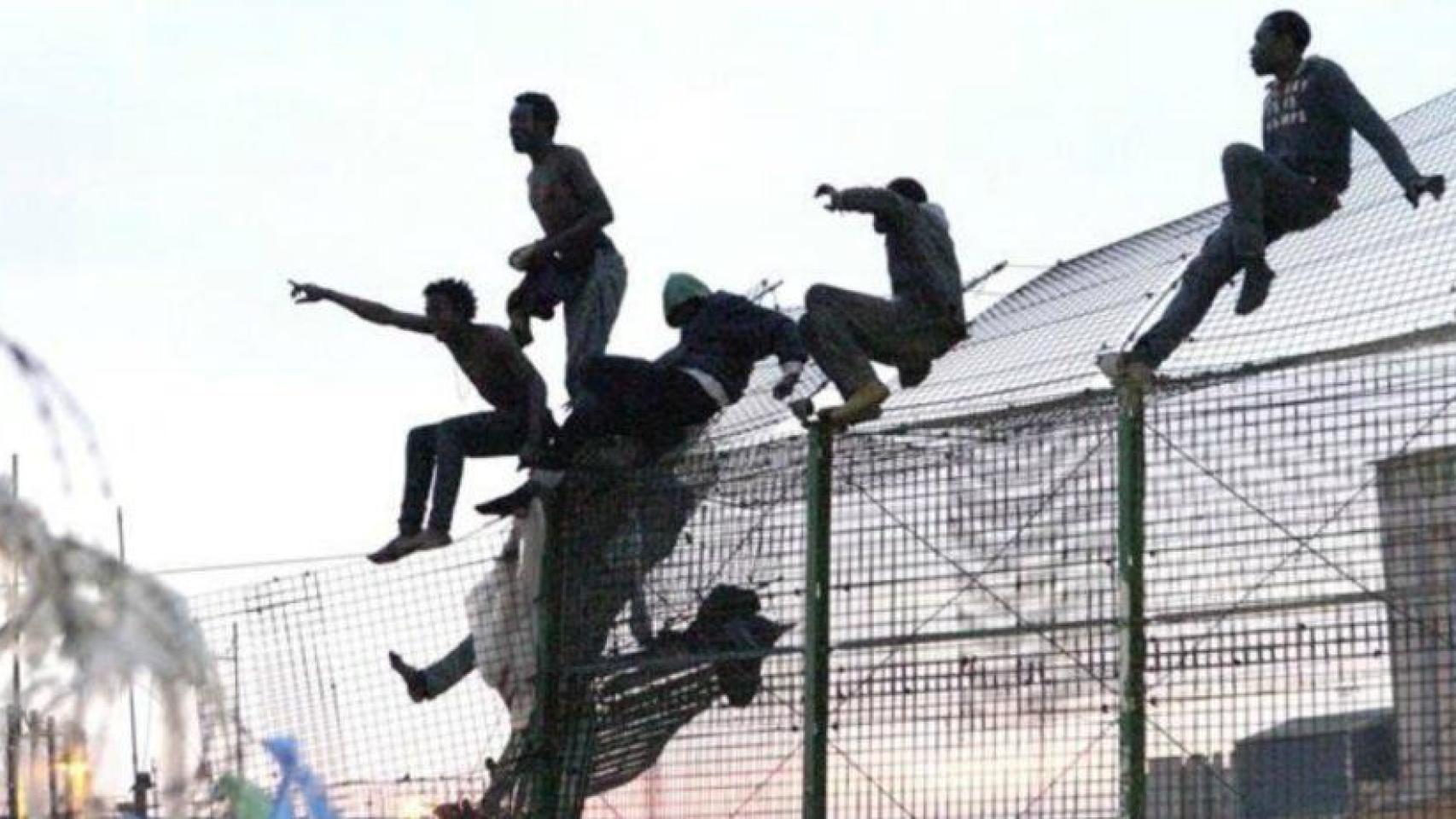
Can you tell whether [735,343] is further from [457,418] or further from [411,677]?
[411,677]

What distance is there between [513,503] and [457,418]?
0.48 metres

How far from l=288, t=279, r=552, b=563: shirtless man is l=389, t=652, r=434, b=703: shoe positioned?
1.11ft

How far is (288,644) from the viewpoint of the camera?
1100 cm

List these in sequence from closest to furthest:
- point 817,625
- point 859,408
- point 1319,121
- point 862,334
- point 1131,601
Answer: point 1131,601, point 817,625, point 859,408, point 1319,121, point 862,334

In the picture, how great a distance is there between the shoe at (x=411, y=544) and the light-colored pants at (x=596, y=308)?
38.8 inches

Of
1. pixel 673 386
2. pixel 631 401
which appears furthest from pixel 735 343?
pixel 631 401

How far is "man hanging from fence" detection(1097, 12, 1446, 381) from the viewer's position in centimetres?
962

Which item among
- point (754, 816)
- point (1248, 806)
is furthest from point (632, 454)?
point (1248, 806)

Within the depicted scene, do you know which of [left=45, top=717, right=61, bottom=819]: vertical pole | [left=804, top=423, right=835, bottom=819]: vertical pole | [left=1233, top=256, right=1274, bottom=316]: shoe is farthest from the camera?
[left=45, top=717, right=61, bottom=819]: vertical pole

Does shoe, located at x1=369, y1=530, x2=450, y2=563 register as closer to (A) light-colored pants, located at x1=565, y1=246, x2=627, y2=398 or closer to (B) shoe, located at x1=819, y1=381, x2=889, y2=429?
(A) light-colored pants, located at x1=565, y1=246, x2=627, y2=398

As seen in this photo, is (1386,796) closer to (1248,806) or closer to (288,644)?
(1248,806)

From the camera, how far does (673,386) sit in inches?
412

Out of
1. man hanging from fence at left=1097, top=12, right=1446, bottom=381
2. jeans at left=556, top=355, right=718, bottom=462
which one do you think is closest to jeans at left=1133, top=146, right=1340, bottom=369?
man hanging from fence at left=1097, top=12, right=1446, bottom=381

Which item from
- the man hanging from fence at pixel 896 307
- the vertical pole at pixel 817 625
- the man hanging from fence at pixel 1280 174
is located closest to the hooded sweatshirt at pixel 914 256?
the man hanging from fence at pixel 896 307
